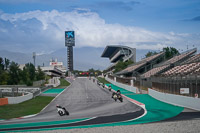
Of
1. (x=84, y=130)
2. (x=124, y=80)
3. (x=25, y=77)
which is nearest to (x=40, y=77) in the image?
(x=25, y=77)

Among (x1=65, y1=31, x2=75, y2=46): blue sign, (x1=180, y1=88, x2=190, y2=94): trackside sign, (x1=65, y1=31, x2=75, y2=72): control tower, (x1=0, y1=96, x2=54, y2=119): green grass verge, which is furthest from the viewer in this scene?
(x1=65, y1=31, x2=75, y2=46): blue sign

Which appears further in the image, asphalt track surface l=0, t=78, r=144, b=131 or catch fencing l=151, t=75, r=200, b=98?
catch fencing l=151, t=75, r=200, b=98

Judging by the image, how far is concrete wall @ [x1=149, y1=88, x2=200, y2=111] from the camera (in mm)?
20891

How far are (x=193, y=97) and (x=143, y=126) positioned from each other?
9366mm

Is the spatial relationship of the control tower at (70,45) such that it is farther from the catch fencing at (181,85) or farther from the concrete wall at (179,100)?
the catch fencing at (181,85)

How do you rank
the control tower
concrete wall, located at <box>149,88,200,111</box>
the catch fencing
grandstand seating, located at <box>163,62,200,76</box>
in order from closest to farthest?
concrete wall, located at <box>149,88,200,111</box> < the catch fencing < grandstand seating, located at <box>163,62,200,76</box> < the control tower

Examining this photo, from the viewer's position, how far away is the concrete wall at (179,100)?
20.9 metres

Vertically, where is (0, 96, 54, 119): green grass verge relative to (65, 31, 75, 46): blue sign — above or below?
below

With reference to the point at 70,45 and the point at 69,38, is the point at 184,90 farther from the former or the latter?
the point at 69,38

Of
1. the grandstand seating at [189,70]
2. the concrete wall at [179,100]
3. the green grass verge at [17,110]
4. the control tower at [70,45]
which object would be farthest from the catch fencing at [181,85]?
the control tower at [70,45]

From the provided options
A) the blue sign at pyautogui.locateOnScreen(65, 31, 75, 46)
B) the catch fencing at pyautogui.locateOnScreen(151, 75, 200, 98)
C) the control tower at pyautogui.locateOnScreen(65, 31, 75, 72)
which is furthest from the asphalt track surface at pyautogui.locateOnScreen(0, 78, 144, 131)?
the blue sign at pyautogui.locateOnScreen(65, 31, 75, 46)

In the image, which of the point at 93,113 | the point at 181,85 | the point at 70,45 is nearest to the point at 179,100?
the point at 181,85

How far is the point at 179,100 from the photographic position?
24188 millimetres

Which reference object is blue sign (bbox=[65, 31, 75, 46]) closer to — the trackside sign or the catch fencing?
the catch fencing
